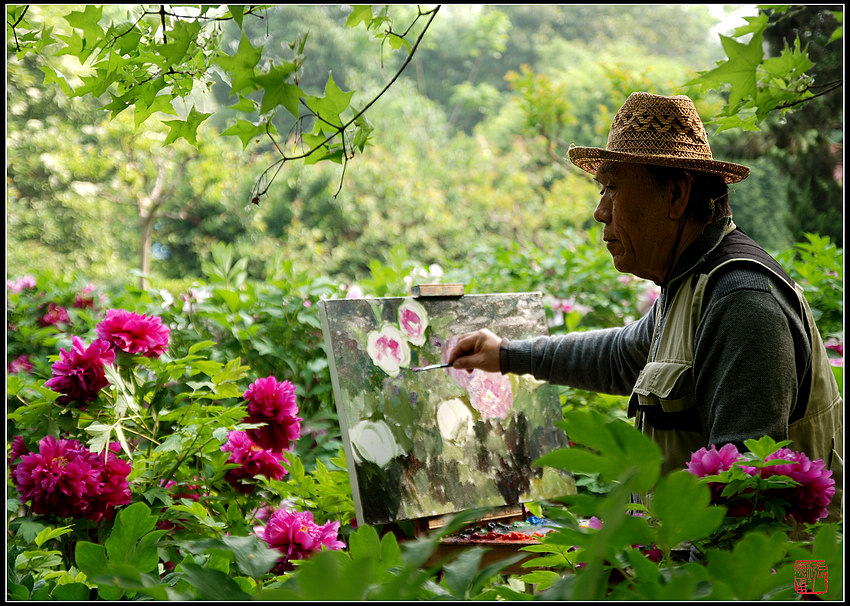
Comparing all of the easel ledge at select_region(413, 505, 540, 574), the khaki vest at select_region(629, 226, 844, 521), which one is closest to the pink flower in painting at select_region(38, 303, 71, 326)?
the easel ledge at select_region(413, 505, 540, 574)

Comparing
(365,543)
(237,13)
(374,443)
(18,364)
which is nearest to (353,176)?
(18,364)

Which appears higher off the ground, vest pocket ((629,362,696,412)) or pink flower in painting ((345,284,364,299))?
pink flower in painting ((345,284,364,299))

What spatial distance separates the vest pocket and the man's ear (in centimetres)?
30

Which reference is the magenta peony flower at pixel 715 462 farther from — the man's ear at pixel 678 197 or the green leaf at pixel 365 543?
the man's ear at pixel 678 197

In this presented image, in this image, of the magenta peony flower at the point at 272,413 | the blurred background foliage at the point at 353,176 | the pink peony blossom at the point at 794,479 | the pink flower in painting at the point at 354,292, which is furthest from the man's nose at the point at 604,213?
the blurred background foliage at the point at 353,176

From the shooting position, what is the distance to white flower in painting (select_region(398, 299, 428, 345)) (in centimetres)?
183

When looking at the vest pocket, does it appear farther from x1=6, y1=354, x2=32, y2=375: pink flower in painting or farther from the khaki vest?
x1=6, y1=354, x2=32, y2=375: pink flower in painting

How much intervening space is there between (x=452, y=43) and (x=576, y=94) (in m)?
4.52

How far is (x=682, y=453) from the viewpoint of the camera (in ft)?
→ 4.25

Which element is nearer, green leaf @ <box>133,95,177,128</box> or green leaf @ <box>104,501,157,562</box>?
green leaf @ <box>104,501,157,562</box>

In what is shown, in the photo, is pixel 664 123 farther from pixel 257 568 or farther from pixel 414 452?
pixel 257 568

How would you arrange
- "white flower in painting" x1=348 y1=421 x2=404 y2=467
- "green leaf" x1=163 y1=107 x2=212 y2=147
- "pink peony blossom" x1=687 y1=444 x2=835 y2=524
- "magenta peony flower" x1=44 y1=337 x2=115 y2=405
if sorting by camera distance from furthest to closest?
"white flower in painting" x1=348 y1=421 x2=404 y2=467, "magenta peony flower" x1=44 y1=337 x2=115 y2=405, "green leaf" x1=163 y1=107 x2=212 y2=147, "pink peony blossom" x1=687 y1=444 x2=835 y2=524

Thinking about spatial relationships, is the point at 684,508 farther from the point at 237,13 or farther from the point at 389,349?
the point at 389,349

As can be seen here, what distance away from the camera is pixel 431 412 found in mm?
1782
